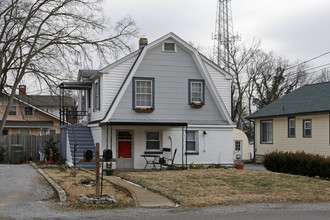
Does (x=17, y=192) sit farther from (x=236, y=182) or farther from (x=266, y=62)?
(x=266, y=62)

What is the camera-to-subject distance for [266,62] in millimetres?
54344

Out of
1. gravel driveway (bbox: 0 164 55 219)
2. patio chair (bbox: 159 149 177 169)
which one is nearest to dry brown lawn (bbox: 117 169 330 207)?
gravel driveway (bbox: 0 164 55 219)

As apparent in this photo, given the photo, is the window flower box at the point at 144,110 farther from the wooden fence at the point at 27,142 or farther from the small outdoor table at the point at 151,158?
the wooden fence at the point at 27,142

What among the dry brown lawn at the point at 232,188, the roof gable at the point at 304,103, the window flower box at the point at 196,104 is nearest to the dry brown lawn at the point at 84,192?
the dry brown lawn at the point at 232,188

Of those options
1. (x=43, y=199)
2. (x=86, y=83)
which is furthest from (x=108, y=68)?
(x=43, y=199)

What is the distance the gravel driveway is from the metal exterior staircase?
4772 millimetres

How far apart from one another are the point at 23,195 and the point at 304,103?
2125 cm

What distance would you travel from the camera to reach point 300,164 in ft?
65.9

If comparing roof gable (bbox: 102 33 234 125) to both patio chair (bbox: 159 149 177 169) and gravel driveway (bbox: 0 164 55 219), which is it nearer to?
patio chair (bbox: 159 149 177 169)

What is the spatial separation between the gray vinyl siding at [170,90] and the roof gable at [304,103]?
21.5 ft

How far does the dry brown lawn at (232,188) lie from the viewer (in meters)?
12.5

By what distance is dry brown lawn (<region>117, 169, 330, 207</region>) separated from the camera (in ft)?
41.1

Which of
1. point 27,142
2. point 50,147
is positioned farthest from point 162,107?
point 27,142

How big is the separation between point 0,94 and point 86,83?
690 centimetres
